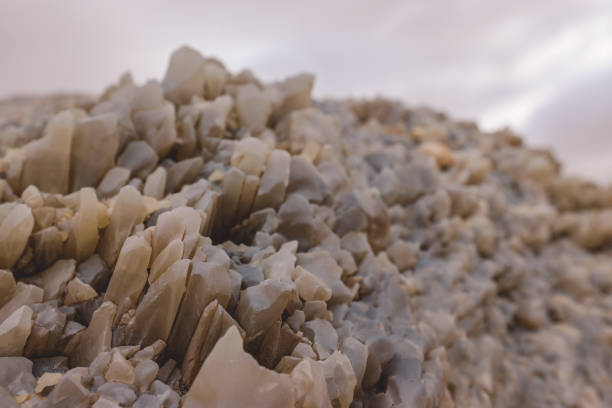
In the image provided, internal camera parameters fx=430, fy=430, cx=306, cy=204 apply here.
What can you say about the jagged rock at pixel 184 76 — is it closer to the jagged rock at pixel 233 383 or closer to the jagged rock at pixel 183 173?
the jagged rock at pixel 183 173

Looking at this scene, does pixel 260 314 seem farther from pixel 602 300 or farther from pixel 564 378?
pixel 602 300

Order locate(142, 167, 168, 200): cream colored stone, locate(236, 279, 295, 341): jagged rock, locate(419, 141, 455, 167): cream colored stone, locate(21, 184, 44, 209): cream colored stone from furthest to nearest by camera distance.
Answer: locate(419, 141, 455, 167): cream colored stone
locate(142, 167, 168, 200): cream colored stone
locate(21, 184, 44, 209): cream colored stone
locate(236, 279, 295, 341): jagged rock

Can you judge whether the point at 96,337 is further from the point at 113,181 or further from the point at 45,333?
the point at 113,181

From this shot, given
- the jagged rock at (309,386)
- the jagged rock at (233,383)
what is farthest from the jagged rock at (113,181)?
the jagged rock at (309,386)

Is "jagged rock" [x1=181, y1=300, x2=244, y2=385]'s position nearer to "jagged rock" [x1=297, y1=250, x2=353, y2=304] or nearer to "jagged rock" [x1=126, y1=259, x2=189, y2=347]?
"jagged rock" [x1=126, y1=259, x2=189, y2=347]

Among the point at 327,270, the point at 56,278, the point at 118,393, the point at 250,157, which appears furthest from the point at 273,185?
the point at 118,393

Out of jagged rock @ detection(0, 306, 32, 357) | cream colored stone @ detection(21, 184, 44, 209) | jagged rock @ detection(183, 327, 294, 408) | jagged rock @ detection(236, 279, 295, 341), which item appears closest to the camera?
jagged rock @ detection(183, 327, 294, 408)

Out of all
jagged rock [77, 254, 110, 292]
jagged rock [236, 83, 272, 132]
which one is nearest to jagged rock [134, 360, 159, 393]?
jagged rock [77, 254, 110, 292]
